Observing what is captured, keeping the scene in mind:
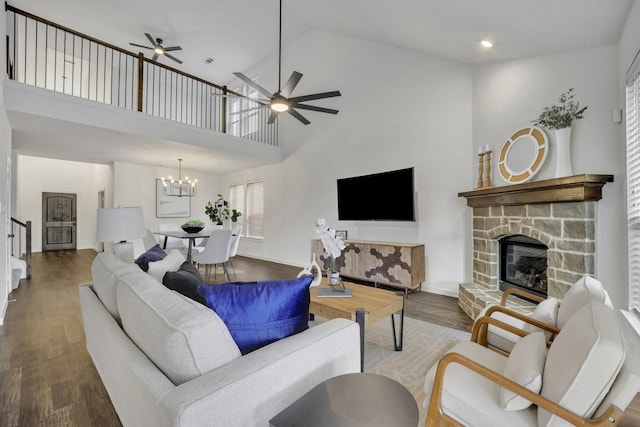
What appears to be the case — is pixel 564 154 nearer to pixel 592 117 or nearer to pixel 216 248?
pixel 592 117

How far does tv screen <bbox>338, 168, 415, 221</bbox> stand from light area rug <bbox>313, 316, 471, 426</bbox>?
1.67 m

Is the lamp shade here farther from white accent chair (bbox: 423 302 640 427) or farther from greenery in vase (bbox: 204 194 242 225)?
greenery in vase (bbox: 204 194 242 225)

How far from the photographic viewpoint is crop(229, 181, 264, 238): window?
7.21 metres

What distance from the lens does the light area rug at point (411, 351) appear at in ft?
6.56

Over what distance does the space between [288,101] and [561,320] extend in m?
3.09

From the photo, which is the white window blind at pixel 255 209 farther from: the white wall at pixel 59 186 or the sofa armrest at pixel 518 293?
the sofa armrest at pixel 518 293

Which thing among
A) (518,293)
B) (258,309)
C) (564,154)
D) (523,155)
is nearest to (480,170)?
(523,155)

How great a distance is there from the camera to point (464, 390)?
1.23 meters

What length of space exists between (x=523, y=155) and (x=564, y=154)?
0.40 m

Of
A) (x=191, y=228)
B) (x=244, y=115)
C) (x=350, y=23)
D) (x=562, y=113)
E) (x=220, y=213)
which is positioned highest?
(x=350, y=23)

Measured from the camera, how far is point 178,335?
2.96 feet

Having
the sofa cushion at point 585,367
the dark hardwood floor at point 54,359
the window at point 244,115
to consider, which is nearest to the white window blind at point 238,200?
the window at point 244,115

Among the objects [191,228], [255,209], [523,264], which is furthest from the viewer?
[255,209]

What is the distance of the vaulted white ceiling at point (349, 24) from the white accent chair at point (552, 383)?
2.37 meters
